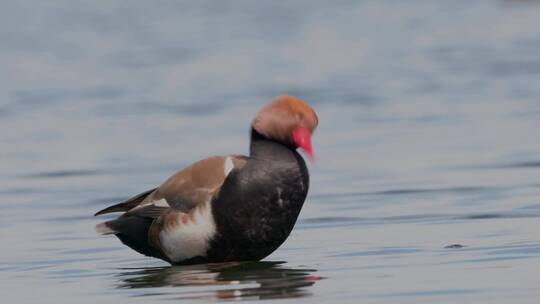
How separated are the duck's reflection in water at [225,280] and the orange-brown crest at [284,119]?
0.79m

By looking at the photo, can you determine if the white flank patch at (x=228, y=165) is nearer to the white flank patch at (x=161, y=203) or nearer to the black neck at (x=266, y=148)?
the black neck at (x=266, y=148)

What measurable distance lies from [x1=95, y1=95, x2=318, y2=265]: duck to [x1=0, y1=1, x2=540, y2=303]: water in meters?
0.16

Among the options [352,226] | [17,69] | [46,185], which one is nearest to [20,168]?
[46,185]

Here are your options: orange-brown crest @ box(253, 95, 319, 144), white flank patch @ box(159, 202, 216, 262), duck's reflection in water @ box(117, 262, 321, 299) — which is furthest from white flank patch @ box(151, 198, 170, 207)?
orange-brown crest @ box(253, 95, 319, 144)

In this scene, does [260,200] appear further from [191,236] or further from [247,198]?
[191,236]

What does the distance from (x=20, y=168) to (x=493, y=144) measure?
461 centimetres

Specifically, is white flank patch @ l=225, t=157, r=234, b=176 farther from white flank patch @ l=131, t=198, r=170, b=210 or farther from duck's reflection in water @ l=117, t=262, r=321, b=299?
duck's reflection in water @ l=117, t=262, r=321, b=299

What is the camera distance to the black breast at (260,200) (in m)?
8.60

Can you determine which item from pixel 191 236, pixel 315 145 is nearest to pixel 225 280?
pixel 191 236

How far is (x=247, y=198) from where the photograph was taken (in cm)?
859

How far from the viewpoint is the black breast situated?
8.60 m

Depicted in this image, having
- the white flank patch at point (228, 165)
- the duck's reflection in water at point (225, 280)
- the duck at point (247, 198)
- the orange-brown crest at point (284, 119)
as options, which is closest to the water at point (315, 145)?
the duck's reflection in water at point (225, 280)

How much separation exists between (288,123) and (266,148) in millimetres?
200

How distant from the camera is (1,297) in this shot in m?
8.31
